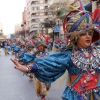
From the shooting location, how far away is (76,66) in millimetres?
3500

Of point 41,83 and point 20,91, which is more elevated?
point 41,83

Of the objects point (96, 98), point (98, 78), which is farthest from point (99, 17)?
point (96, 98)

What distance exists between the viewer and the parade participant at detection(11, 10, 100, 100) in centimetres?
346

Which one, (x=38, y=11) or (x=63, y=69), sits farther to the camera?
(x=38, y=11)

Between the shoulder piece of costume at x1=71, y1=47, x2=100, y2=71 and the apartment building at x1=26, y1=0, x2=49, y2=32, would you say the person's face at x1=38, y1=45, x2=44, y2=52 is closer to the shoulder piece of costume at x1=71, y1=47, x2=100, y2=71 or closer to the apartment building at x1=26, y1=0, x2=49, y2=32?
the shoulder piece of costume at x1=71, y1=47, x2=100, y2=71

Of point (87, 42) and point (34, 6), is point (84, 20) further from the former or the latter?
point (34, 6)

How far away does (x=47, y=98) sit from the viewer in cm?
721

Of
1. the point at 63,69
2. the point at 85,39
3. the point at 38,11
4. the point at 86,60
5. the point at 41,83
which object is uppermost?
the point at 38,11

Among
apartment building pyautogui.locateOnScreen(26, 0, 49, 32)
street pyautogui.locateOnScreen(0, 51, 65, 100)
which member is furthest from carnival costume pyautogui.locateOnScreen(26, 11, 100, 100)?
apartment building pyautogui.locateOnScreen(26, 0, 49, 32)

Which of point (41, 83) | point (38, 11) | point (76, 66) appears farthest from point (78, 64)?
point (38, 11)

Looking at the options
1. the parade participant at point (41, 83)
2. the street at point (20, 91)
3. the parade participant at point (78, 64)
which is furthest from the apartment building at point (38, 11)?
the parade participant at point (78, 64)

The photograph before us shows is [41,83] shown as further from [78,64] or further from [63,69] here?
[78,64]

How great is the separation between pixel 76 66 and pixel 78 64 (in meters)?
0.03

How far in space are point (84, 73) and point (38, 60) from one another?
58cm
